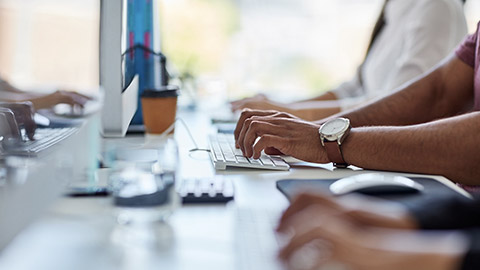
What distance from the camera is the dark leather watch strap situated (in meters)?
1.16

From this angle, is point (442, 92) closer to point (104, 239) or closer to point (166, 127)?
point (166, 127)

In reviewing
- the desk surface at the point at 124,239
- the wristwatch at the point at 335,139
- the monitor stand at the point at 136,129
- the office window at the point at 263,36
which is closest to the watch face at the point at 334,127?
the wristwatch at the point at 335,139

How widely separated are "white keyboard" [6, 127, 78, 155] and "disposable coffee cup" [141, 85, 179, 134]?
2.06 feet

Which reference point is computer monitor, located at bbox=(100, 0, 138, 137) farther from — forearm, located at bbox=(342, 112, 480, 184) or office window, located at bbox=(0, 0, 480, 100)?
office window, located at bbox=(0, 0, 480, 100)

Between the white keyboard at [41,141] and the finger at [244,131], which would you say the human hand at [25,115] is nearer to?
the white keyboard at [41,141]

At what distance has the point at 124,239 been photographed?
2.37 ft

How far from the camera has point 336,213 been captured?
25.8 inches

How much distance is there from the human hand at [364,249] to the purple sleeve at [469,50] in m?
1.06

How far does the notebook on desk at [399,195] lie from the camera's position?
2.79ft

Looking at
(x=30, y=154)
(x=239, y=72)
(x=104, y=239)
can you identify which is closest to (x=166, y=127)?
(x=30, y=154)

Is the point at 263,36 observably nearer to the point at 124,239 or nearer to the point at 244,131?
the point at 244,131

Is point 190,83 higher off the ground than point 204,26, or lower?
lower

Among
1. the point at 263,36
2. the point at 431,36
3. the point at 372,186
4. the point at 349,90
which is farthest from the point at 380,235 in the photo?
the point at 263,36

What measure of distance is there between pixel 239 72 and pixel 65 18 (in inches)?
124
